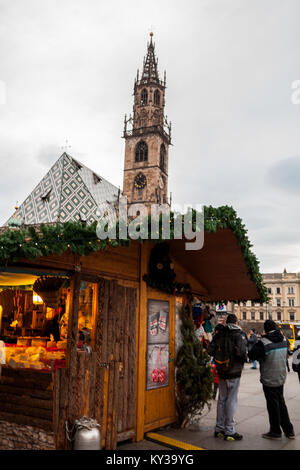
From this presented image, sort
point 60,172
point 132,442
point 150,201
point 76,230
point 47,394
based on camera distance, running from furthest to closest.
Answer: point 150,201 < point 60,172 < point 132,442 < point 47,394 < point 76,230

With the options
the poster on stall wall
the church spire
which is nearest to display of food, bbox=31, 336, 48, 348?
the poster on stall wall

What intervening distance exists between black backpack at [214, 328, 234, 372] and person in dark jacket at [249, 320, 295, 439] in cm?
35

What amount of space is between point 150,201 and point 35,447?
58955 mm

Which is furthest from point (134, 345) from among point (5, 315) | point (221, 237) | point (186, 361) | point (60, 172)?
point (60, 172)

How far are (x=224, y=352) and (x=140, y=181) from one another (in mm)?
61339

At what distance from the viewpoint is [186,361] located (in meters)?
6.97

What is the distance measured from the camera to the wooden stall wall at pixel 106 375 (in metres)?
4.94

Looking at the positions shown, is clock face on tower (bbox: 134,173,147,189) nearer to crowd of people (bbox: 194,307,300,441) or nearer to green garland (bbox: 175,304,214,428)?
green garland (bbox: 175,304,214,428)

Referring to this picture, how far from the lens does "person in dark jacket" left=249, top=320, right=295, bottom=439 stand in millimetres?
6242

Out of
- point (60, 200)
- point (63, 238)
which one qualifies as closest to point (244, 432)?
point (63, 238)

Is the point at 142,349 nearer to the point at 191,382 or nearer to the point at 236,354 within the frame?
the point at 191,382

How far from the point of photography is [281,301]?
81.7 meters

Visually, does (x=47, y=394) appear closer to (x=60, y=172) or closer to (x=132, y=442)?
(x=132, y=442)

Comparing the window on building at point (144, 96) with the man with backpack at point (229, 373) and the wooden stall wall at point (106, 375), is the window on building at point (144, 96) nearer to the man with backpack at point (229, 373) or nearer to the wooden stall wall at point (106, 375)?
the wooden stall wall at point (106, 375)
